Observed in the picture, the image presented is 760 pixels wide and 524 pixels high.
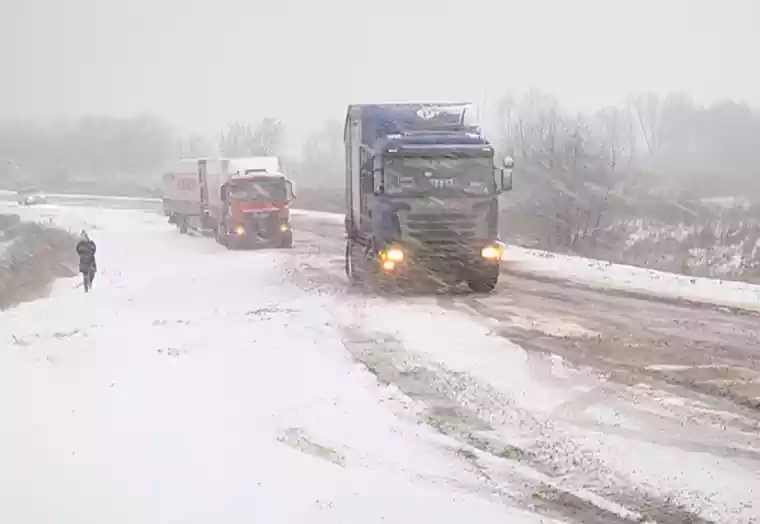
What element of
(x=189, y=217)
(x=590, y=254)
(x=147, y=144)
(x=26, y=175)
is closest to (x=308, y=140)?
(x=147, y=144)

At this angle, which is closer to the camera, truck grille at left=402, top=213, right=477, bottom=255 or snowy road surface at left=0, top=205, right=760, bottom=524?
snowy road surface at left=0, top=205, right=760, bottom=524

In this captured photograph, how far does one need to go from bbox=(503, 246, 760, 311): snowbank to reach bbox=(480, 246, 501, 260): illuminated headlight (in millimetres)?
3399

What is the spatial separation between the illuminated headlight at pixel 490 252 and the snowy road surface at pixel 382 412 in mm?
881

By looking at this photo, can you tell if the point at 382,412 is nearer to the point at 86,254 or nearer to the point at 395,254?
the point at 395,254

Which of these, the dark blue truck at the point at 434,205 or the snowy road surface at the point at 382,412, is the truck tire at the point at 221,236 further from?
the dark blue truck at the point at 434,205

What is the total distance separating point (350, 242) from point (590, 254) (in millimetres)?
18469

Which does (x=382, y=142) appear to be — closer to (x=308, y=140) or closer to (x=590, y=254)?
(x=590, y=254)

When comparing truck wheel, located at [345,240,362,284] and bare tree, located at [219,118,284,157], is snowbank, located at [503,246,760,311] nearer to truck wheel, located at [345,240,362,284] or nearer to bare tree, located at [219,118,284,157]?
truck wheel, located at [345,240,362,284]

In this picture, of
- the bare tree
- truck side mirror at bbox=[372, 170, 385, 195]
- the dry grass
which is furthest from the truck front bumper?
the bare tree

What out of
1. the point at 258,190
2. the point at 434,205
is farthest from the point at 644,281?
the point at 258,190

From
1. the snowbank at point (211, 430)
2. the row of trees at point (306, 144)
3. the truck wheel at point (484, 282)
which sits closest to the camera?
the snowbank at point (211, 430)

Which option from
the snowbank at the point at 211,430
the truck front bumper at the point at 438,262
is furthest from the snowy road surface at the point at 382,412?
the truck front bumper at the point at 438,262

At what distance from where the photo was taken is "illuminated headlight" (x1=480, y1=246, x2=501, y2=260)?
1708 cm

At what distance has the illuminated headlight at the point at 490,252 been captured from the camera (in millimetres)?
17078
